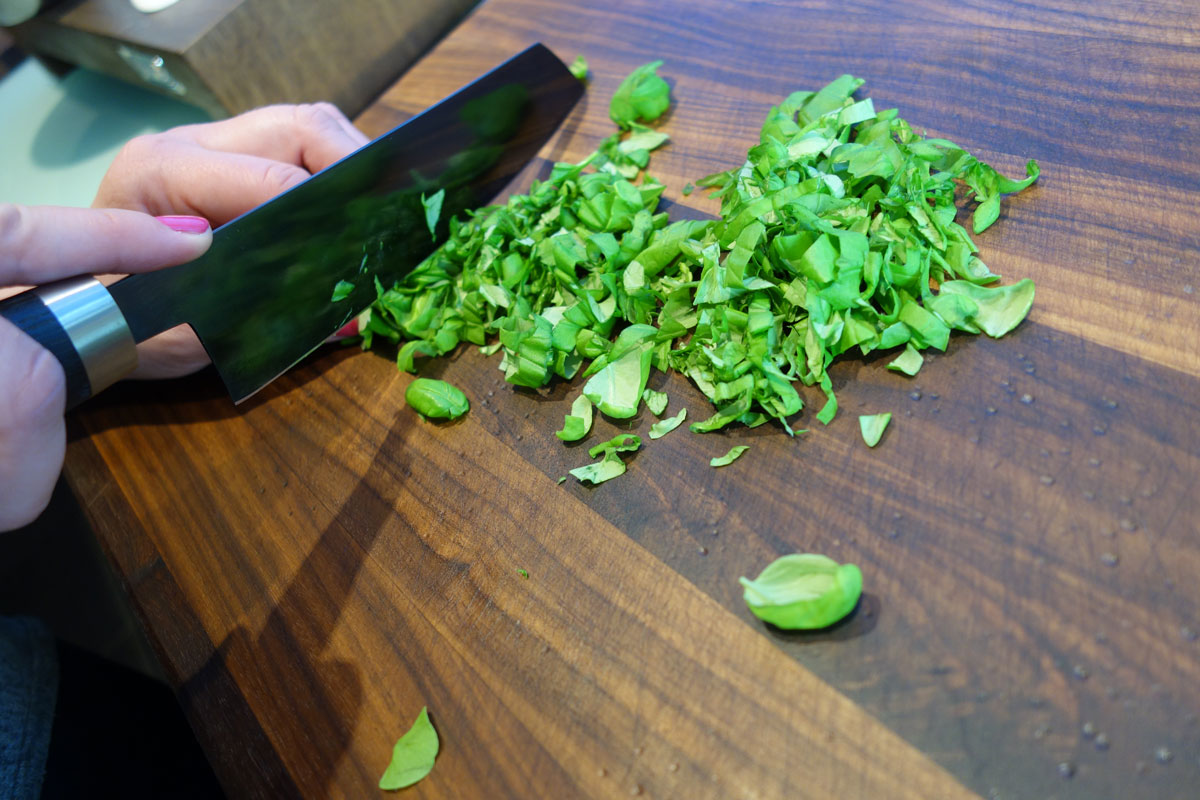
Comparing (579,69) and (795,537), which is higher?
(579,69)

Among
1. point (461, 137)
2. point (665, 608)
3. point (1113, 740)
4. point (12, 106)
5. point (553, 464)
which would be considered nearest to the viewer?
point (1113, 740)

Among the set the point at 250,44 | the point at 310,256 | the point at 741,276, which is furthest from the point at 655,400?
the point at 250,44

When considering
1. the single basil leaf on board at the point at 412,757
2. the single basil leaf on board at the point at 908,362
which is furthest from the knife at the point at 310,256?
the single basil leaf on board at the point at 908,362

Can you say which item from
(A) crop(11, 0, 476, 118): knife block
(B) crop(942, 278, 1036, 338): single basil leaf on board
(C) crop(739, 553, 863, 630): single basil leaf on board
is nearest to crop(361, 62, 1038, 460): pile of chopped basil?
(B) crop(942, 278, 1036, 338): single basil leaf on board

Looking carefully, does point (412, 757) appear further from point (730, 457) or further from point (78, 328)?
point (78, 328)

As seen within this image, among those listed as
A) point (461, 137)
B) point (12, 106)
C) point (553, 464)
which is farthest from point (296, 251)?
point (12, 106)

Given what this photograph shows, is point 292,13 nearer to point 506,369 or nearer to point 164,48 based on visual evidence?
point 164,48
